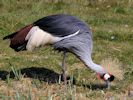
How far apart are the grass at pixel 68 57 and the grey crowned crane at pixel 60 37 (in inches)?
12.9

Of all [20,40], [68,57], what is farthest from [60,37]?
[68,57]

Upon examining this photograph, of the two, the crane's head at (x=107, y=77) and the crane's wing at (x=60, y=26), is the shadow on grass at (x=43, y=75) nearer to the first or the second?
the crane's head at (x=107, y=77)

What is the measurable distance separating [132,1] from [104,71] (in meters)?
5.17

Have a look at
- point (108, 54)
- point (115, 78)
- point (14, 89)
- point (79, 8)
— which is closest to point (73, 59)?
point (108, 54)

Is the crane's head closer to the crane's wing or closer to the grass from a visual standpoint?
the grass

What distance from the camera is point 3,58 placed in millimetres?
7535

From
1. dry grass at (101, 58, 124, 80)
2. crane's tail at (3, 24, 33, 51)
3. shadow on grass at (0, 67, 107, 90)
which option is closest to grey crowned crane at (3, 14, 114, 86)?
crane's tail at (3, 24, 33, 51)

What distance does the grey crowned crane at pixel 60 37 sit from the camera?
635cm

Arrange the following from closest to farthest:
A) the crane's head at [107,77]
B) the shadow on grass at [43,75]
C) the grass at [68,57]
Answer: the grass at [68,57]
the crane's head at [107,77]
the shadow on grass at [43,75]

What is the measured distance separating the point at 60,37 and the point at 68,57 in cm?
140

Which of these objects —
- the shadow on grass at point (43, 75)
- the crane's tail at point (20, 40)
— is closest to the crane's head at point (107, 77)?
the shadow on grass at point (43, 75)

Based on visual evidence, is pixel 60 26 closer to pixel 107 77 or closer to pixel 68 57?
pixel 107 77

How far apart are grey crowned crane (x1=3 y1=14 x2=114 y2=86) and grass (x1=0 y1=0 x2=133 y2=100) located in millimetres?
327

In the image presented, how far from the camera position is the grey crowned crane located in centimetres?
635
